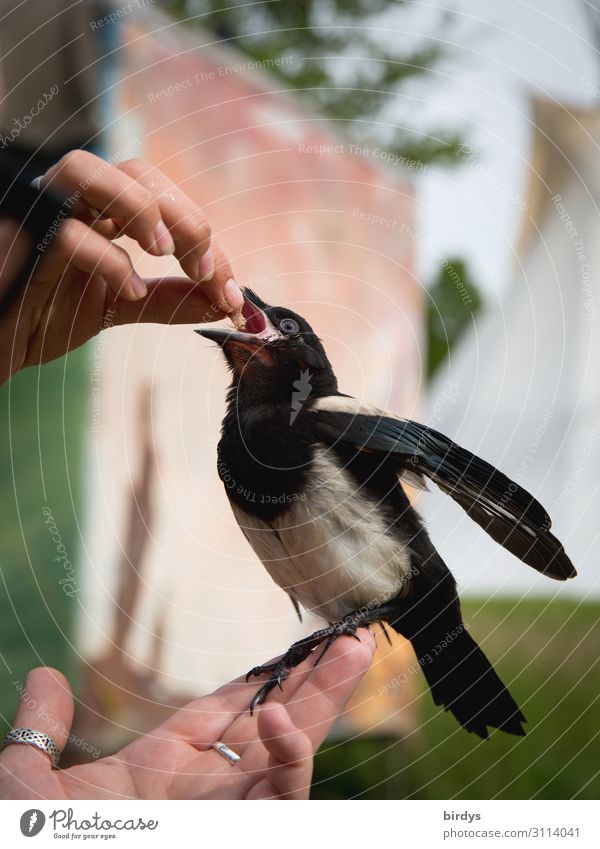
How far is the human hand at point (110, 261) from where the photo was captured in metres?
0.69

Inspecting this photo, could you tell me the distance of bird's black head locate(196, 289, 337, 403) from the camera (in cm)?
74

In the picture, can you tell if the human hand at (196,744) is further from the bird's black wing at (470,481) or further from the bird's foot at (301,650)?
the bird's black wing at (470,481)

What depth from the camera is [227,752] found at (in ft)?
2.39

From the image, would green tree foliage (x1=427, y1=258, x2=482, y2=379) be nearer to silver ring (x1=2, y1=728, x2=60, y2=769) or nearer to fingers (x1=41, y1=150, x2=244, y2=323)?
fingers (x1=41, y1=150, x2=244, y2=323)

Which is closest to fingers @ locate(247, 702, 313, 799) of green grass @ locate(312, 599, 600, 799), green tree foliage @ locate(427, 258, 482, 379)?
green tree foliage @ locate(427, 258, 482, 379)

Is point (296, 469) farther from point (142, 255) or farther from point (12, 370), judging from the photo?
point (142, 255)

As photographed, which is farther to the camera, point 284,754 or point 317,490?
point 317,490

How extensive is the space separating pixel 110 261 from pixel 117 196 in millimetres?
54

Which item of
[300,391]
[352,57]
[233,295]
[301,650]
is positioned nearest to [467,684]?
[301,650]

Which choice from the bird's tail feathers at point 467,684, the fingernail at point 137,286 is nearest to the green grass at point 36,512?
the fingernail at point 137,286

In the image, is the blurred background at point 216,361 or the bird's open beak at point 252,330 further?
the blurred background at point 216,361

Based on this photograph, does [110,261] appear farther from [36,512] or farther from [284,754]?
[36,512]
